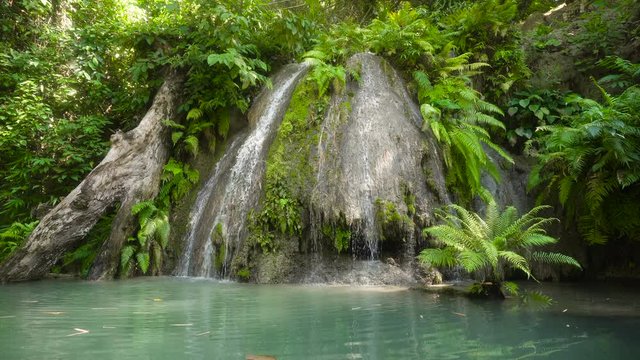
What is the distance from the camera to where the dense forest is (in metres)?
6.59

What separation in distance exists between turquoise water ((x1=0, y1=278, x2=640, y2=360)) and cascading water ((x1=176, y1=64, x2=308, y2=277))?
1575 mm

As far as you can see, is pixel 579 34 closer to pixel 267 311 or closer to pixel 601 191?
pixel 601 191

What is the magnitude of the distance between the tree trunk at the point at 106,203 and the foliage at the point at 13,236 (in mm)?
685

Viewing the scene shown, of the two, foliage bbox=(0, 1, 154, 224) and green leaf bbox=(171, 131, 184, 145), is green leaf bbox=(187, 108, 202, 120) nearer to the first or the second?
green leaf bbox=(171, 131, 184, 145)

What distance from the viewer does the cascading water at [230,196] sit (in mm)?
7070

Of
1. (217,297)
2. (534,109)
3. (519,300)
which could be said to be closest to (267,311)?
(217,297)

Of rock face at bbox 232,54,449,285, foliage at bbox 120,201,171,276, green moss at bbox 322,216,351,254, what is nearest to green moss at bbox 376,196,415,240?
rock face at bbox 232,54,449,285

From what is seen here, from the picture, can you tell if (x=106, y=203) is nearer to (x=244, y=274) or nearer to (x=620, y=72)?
(x=244, y=274)

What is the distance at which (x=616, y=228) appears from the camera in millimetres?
6734

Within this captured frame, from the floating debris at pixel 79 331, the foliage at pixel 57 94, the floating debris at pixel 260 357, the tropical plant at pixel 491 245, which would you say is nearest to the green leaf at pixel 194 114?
the foliage at pixel 57 94

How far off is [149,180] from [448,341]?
21.3 feet

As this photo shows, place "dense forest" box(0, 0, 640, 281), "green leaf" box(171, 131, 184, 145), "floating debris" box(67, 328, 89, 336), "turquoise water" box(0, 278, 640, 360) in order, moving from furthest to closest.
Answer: "green leaf" box(171, 131, 184, 145) < "dense forest" box(0, 0, 640, 281) < "floating debris" box(67, 328, 89, 336) < "turquoise water" box(0, 278, 640, 360)

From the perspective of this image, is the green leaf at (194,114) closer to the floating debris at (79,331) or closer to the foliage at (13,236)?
the foliage at (13,236)

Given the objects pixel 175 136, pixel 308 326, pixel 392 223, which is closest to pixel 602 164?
pixel 392 223
